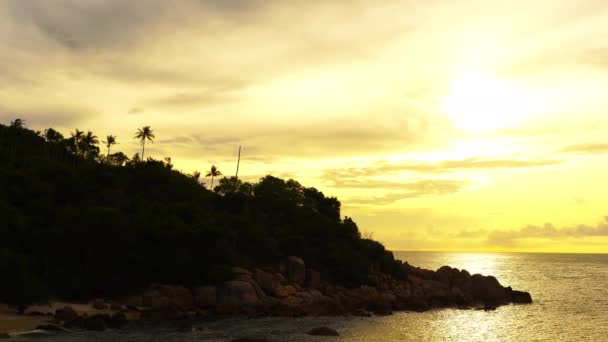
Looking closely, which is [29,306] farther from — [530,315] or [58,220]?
[530,315]

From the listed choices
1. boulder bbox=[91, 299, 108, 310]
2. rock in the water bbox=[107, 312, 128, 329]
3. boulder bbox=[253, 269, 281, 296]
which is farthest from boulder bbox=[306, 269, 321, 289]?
rock in the water bbox=[107, 312, 128, 329]

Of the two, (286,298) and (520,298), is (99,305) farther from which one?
(520,298)

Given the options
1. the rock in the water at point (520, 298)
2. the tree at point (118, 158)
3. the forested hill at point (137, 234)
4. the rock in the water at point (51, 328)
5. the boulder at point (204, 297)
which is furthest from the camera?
the tree at point (118, 158)

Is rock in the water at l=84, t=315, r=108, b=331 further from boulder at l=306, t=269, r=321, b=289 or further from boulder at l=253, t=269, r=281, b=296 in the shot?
boulder at l=306, t=269, r=321, b=289

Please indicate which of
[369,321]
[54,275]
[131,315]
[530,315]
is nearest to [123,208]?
[54,275]

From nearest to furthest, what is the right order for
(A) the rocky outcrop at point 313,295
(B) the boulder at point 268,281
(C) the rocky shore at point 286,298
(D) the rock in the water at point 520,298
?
(C) the rocky shore at point 286,298, (A) the rocky outcrop at point 313,295, (B) the boulder at point 268,281, (D) the rock in the water at point 520,298

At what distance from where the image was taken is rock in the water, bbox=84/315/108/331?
45.7 m

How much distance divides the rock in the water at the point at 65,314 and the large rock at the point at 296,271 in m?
30.0

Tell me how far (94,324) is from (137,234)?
62.4 ft

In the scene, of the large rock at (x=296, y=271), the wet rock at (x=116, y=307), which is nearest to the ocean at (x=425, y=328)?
the wet rock at (x=116, y=307)

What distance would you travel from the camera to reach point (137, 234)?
6419cm

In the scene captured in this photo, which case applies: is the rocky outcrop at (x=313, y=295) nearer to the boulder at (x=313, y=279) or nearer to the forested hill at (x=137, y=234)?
the boulder at (x=313, y=279)

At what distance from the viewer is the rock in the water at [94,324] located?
45719mm

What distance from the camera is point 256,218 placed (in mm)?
88312
